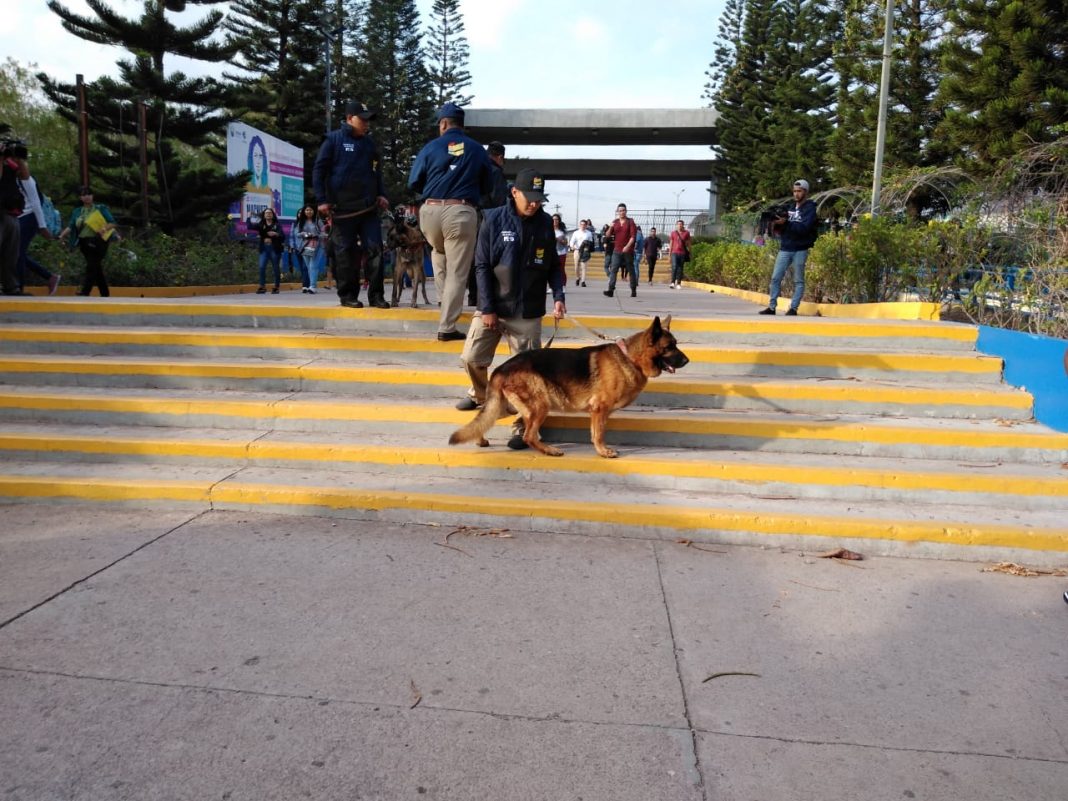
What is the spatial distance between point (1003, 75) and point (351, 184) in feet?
50.5

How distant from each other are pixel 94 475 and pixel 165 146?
21708 millimetres

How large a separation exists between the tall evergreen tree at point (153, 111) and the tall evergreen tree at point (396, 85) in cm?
1507

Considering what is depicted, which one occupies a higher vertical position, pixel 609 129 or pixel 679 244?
pixel 609 129

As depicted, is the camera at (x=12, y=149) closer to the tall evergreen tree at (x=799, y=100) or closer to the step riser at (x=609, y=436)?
the step riser at (x=609, y=436)

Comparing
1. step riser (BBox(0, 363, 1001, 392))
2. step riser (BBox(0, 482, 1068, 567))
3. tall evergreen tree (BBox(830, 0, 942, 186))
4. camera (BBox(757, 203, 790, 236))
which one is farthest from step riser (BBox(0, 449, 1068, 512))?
tall evergreen tree (BBox(830, 0, 942, 186))

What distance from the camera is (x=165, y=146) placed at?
76.2 ft

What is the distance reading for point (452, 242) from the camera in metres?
6.67

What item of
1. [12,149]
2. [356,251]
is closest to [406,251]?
[356,251]

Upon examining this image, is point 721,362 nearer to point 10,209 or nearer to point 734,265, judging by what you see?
point 10,209

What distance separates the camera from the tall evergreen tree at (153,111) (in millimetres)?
22922

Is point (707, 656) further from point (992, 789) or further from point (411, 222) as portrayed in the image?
point (411, 222)

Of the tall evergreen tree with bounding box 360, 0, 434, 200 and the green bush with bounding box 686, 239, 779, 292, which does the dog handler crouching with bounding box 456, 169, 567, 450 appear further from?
the tall evergreen tree with bounding box 360, 0, 434, 200

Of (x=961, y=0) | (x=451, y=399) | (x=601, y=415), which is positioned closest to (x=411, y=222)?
(x=451, y=399)

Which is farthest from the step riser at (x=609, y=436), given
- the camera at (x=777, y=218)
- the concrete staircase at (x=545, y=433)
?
the camera at (x=777, y=218)
